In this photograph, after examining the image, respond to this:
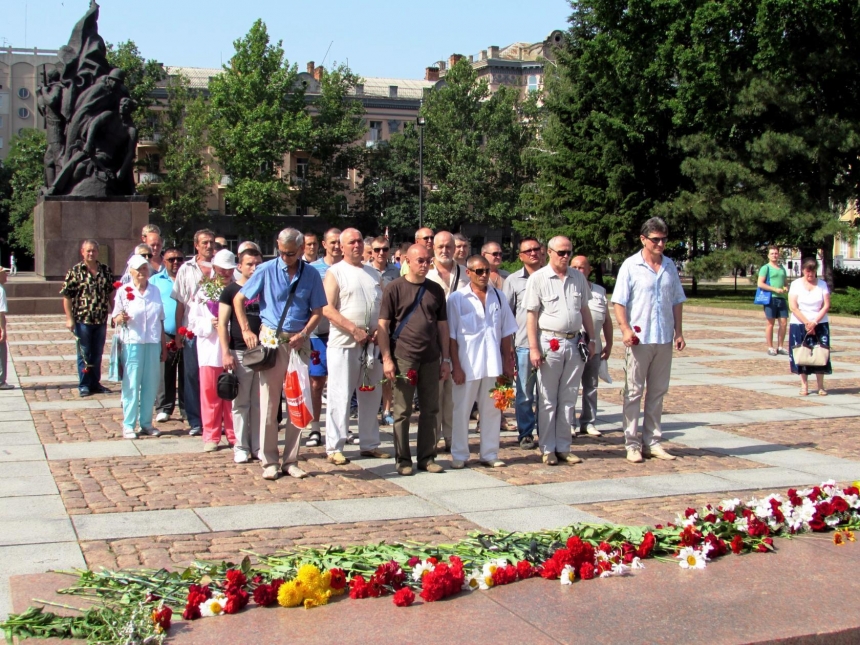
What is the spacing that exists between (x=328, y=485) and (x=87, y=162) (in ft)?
65.5

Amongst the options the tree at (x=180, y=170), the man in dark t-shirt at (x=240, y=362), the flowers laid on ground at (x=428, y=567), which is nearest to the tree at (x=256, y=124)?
the tree at (x=180, y=170)

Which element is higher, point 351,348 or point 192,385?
point 351,348

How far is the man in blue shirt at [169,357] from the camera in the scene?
34.4 ft

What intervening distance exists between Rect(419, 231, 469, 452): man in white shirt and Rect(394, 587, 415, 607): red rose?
3.88 meters

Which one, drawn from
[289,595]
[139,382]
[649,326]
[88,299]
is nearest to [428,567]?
[289,595]

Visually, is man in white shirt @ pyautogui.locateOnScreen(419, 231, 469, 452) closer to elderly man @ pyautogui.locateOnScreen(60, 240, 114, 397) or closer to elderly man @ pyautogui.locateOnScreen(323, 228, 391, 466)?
elderly man @ pyautogui.locateOnScreen(323, 228, 391, 466)

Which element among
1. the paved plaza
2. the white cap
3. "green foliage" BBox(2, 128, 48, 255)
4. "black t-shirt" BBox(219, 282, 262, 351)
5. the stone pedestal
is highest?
"green foliage" BBox(2, 128, 48, 255)

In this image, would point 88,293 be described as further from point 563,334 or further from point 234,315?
point 563,334

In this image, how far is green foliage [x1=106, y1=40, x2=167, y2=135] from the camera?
67812 mm

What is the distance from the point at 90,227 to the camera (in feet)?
83.3

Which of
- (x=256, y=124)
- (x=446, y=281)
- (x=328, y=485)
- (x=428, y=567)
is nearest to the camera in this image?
(x=428, y=567)

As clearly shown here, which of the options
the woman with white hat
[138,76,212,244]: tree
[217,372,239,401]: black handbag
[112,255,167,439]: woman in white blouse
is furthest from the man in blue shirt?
[138,76,212,244]: tree

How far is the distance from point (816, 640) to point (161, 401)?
7.97m

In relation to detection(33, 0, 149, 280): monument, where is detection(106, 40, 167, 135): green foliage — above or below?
above
